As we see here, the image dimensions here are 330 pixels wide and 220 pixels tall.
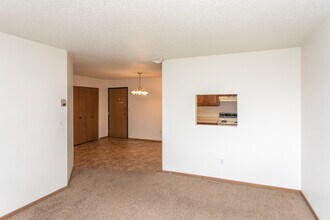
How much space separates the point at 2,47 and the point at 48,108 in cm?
107

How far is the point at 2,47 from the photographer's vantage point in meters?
2.79

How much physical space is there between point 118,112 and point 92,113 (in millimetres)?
1058

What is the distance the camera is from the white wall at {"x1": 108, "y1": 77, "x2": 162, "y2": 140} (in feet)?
26.1

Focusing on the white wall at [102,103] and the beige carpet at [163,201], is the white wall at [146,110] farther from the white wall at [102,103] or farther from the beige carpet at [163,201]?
the beige carpet at [163,201]

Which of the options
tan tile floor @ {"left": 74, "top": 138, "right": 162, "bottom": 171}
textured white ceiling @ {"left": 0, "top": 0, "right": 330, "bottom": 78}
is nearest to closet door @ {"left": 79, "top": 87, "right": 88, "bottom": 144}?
tan tile floor @ {"left": 74, "top": 138, "right": 162, "bottom": 171}

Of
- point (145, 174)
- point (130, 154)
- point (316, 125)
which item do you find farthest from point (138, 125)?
point (316, 125)

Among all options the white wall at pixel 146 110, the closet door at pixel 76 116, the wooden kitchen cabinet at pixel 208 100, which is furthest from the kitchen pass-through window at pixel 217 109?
the closet door at pixel 76 116

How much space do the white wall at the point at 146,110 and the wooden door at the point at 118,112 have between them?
178 mm

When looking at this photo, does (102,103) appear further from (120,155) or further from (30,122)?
(30,122)

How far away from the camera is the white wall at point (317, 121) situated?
243 cm

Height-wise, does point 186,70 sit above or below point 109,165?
above

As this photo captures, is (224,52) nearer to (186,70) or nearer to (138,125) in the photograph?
(186,70)

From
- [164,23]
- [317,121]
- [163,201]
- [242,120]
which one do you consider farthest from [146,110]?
[317,121]

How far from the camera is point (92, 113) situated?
809 cm
